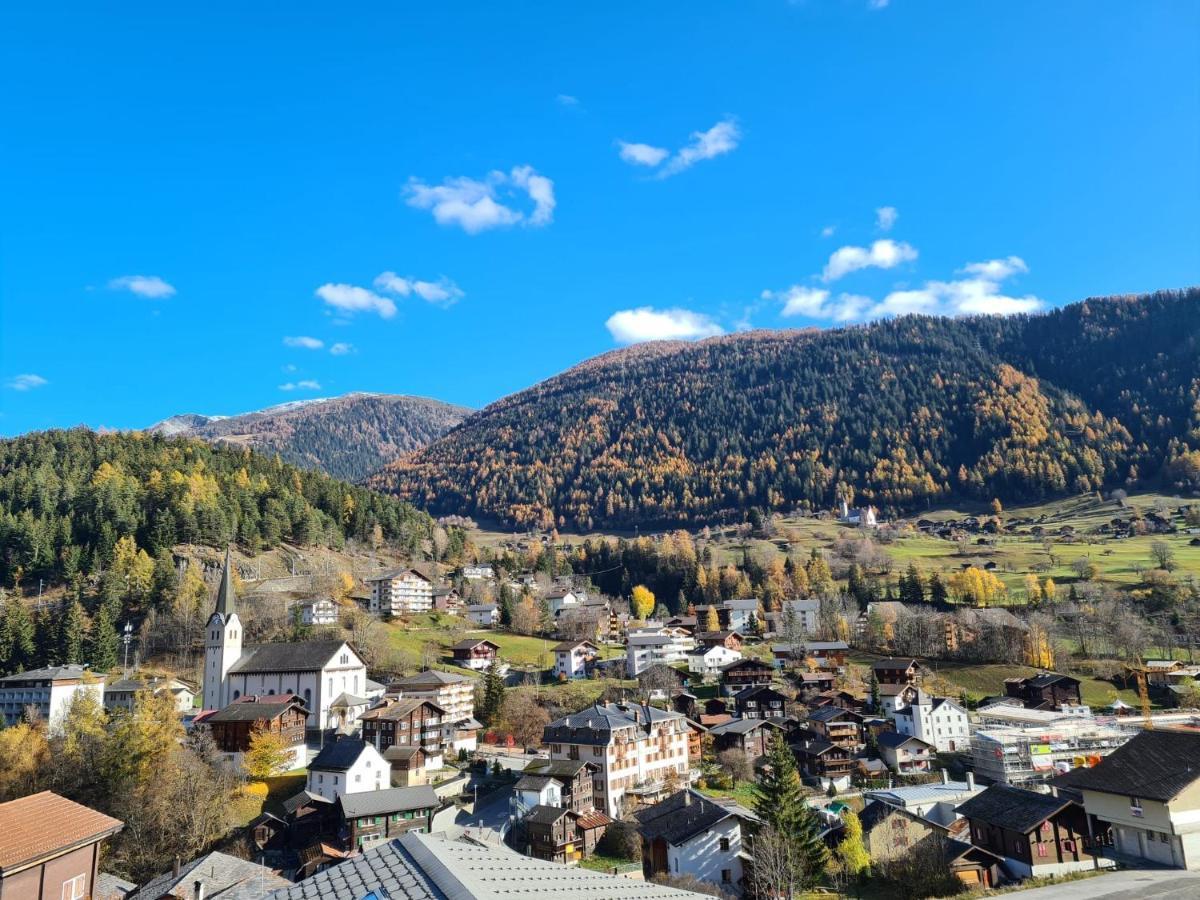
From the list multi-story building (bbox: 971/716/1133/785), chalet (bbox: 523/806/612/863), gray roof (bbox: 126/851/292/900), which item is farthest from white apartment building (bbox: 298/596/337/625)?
multi-story building (bbox: 971/716/1133/785)

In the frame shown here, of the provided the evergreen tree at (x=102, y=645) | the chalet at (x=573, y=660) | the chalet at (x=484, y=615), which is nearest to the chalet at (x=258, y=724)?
the evergreen tree at (x=102, y=645)

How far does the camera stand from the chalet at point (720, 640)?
3893 inches

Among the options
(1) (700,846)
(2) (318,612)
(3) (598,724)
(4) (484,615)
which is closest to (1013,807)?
(1) (700,846)

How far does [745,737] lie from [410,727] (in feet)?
91.7

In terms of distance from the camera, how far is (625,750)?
5888 cm

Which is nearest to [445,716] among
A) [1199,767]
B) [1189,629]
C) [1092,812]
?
[1092,812]

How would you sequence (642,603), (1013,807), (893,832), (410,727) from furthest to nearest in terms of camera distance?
1. (642,603)
2. (410,727)
3. (893,832)
4. (1013,807)

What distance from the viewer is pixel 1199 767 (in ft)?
88.7

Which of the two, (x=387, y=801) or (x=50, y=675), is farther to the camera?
(x=50, y=675)

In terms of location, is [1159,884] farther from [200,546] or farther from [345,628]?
[200,546]

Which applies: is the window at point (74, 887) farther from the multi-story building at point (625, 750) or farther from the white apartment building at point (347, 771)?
the multi-story building at point (625, 750)

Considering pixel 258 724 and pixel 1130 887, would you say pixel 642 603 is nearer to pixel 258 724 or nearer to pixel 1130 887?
pixel 258 724

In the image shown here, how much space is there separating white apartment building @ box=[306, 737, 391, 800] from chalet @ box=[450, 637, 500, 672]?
36633 millimetres

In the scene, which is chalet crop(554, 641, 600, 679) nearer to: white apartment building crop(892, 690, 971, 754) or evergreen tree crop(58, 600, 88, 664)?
white apartment building crop(892, 690, 971, 754)
